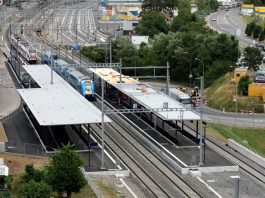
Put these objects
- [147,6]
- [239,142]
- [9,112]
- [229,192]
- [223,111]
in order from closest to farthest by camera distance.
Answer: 1. [229,192]
2. [239,142]
3. [9,112]
4. [223,111]
5. [147,6]

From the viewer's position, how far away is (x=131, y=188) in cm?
3775

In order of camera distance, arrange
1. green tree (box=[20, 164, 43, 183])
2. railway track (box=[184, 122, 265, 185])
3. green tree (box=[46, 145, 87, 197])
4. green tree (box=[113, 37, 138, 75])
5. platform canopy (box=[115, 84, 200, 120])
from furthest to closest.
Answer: green tree (box=[113, 37, 138, 75]) → platform canopy (box=[115, 84, 200, 120]) → railway track (box=[184, 122, 265, 185]) → green tree (box=[20, 164, 43, 183]) → green tree (box=[46, 145, 87, 197])

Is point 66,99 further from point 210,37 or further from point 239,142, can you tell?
point 210,37

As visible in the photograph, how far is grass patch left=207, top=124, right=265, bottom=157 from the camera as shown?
170 ft

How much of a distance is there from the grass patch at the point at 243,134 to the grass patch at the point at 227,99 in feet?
21.5

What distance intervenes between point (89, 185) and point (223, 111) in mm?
25410

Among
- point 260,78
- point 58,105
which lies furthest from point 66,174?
point 260,78

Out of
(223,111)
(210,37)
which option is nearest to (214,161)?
(223,111)

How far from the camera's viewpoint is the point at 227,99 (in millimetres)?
63219

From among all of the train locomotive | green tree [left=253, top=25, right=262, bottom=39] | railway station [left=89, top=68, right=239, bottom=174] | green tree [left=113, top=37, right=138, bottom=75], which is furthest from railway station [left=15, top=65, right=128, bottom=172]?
green tree [left=253, top=25, right=262, bottom=39]

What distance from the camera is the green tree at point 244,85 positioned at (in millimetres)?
63459

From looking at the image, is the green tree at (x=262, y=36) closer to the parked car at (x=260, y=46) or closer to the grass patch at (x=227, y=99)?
the parked car at (x=260, y=46)

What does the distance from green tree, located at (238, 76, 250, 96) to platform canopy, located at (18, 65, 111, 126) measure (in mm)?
15850

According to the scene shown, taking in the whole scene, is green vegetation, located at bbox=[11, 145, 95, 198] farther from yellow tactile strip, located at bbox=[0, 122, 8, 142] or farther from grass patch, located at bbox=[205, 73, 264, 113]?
grass patch, located at bbox=[205, 73, 264, 113]
